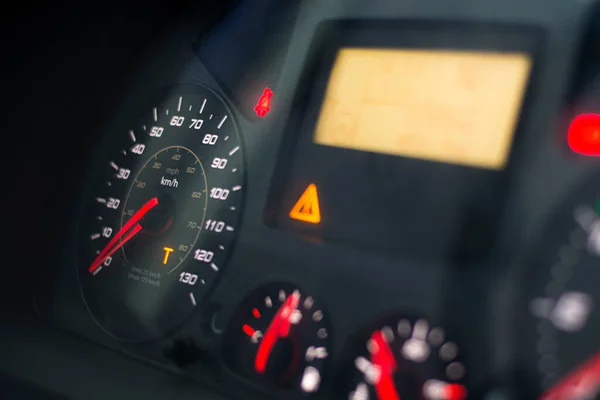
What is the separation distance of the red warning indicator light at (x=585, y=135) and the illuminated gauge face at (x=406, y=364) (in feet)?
1.10

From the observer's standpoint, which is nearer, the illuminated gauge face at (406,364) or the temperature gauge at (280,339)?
the illuminated gauge face at (406,364)

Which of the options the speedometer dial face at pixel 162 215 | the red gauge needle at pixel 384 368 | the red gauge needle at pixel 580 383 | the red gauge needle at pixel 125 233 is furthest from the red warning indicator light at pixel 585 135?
the red gauge needle at pixel 125 233

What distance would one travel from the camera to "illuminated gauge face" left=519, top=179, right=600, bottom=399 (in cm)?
100

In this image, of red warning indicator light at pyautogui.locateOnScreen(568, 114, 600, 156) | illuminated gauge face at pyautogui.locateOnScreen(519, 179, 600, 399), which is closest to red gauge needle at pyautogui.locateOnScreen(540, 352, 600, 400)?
illuminated gauge face at pyautogui.locateOnScreen(519, 179, 600, 399)

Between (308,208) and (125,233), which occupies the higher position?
(308,208)

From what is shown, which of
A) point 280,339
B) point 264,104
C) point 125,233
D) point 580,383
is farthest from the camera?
point 125,233

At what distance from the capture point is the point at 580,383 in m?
1.00

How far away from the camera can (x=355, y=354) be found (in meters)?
1.21

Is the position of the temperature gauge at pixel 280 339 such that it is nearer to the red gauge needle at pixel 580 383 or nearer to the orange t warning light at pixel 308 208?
the orange t warning light at pixel 308 208

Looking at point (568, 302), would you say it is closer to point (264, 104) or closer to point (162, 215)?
point (264, 104)

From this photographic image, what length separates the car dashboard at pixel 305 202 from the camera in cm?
110

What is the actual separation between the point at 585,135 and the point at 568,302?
24 centimetres

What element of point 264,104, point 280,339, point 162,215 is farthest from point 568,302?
point 162,215

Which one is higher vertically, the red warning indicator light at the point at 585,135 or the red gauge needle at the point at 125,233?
the red warning indicator light at the point at 585,135
